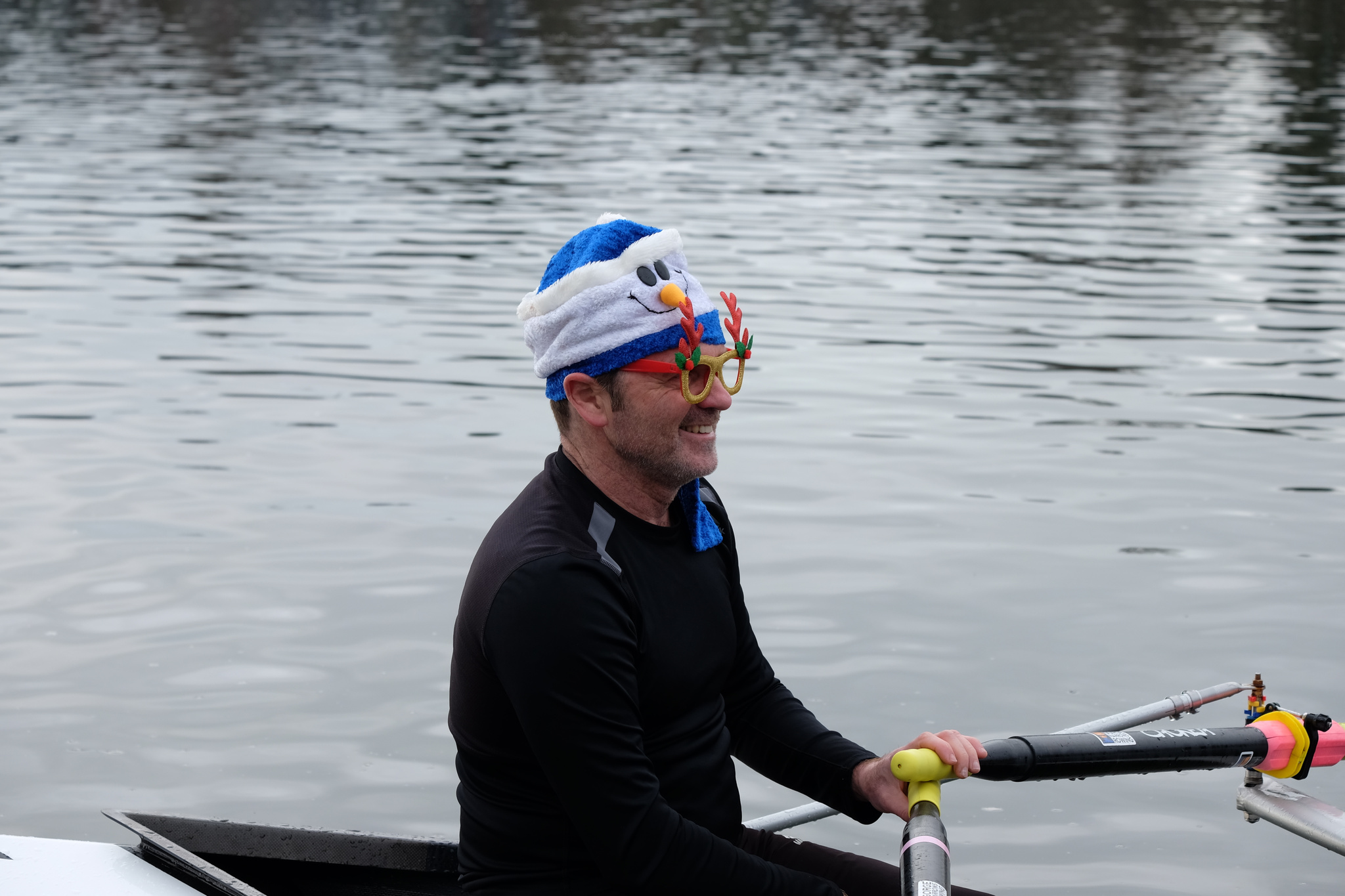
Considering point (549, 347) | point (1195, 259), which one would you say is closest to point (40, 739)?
point (549, 347)

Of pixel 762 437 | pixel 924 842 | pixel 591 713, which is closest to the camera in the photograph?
pixel 591 713

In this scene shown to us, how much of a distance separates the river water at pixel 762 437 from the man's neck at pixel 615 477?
256 cm

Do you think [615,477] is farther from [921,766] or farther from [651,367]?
[921,766]

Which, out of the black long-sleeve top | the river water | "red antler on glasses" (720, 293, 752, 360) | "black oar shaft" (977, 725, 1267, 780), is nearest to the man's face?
the black long-sleeve top

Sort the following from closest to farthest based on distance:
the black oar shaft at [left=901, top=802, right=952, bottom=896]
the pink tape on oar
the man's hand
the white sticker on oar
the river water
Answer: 1. the black oar shaft at [left=901, top=802, right=952, bottom=896]
2. the pink tape on oar
3. the man's hand
4. the white sticker on oar
5. the river water

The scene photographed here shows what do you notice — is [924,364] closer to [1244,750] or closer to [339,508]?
[339,508]

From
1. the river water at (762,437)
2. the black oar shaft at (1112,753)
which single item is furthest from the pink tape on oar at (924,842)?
the river water at (762,437)

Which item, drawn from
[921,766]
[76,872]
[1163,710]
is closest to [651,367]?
[921,766]

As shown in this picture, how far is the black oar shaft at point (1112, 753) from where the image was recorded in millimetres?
3574

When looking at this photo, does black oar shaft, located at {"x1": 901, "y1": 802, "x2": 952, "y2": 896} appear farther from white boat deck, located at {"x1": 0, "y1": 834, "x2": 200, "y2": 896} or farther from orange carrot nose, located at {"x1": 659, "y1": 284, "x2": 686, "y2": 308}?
white boat deck, located at {"x1": 0, "y1": 834, "x2": 200, "y2": 896}

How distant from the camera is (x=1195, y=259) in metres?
14.9

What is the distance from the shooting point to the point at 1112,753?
145 inches

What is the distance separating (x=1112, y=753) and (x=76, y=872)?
7.44 feet

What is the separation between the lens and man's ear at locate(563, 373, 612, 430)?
337 cm
